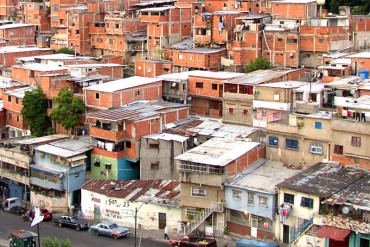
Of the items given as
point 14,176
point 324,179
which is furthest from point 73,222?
point 324,179

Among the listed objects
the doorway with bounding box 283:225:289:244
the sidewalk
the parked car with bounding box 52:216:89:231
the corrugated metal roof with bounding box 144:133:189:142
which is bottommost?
Answer: the sidewalk

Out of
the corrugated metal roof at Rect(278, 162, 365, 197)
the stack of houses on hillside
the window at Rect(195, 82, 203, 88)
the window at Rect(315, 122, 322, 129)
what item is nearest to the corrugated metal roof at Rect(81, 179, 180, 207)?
the stack of houses on hillside

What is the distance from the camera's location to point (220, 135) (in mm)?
40500

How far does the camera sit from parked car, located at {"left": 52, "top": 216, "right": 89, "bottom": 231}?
37.6 metres

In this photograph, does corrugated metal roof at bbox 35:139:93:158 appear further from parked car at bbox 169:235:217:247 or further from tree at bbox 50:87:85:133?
parked car at bbox 169:235:217:247

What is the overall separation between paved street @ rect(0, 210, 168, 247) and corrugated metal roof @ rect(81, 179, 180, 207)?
2015mm

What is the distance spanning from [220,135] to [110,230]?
8347mm

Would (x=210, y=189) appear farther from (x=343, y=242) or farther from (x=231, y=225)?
(x=343, y=242)

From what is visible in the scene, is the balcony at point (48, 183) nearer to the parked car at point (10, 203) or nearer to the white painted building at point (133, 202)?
the parked car at point (10, 203)

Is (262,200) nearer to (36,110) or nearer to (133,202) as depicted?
(133,202)

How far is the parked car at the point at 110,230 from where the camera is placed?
3600 cm

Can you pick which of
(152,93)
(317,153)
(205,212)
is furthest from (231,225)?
(152,93)

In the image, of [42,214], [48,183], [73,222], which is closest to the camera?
[73,222]

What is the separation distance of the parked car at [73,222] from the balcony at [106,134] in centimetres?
478
